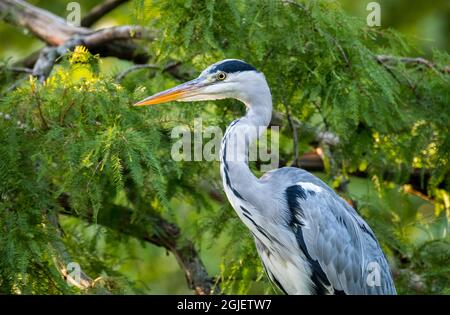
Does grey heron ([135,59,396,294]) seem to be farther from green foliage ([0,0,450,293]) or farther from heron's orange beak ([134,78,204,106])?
green foliage ([0,0,450,293])

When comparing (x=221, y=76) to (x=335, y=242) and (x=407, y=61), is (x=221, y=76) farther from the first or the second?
(x=407, y=61)

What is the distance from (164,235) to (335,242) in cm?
184

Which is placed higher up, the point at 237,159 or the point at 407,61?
the point at 407,61

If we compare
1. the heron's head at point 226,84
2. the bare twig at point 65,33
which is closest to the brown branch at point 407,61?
the heron's head at point 226,84

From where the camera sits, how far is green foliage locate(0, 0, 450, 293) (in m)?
4.88

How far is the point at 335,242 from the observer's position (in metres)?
5.05

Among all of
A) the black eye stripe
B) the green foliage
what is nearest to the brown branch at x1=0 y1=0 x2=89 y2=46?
the green foliage

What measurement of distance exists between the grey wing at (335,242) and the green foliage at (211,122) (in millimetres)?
616

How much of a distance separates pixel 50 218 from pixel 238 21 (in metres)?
1.68

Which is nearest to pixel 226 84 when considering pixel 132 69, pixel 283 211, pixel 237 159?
pixel 237 159

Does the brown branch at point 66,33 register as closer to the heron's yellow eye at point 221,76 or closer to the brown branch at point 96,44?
the brown branch at point 96,44

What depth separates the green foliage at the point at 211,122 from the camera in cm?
488

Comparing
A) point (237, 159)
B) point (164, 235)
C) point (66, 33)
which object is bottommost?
point (164, 235)
